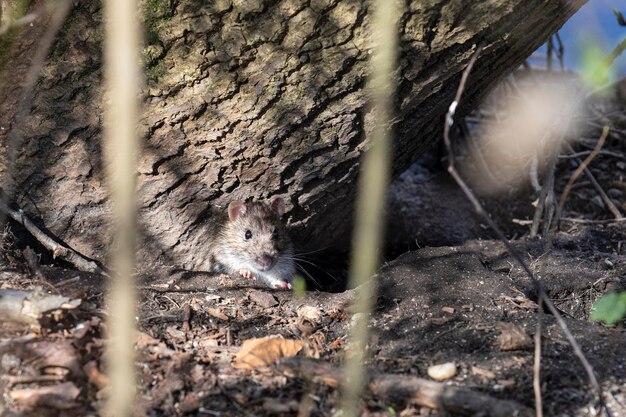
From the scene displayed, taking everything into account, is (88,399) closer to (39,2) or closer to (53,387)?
(53,387)

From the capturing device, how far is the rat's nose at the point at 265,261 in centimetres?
630

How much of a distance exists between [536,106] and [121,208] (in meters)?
5.11

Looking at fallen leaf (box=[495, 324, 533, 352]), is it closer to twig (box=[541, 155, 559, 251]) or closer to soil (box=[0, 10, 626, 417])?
soil (box=[0, 10, 626, 417])

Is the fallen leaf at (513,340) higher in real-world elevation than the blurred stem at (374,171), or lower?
lower

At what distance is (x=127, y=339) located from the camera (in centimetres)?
353

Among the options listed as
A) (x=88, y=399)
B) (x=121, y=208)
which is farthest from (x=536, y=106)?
(x=88, y=399)

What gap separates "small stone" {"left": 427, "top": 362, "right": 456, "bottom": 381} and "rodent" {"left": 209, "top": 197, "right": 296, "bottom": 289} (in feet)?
7.06

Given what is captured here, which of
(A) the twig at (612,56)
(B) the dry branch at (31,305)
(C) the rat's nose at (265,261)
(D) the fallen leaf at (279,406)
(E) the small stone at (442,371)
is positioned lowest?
(E) the small stone at (442,371)

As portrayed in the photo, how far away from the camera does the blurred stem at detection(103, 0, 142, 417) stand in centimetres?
329

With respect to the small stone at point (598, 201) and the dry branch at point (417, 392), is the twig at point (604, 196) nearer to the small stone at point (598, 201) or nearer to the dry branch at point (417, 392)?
the small stone at point (598, 201)

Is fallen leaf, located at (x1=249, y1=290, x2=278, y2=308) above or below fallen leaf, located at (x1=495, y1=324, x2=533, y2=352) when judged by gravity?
above

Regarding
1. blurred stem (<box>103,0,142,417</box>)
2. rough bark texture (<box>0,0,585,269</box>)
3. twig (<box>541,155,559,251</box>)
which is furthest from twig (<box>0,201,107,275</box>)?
twig (<box>541,155,559,251</box>)

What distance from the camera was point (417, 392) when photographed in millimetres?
3115

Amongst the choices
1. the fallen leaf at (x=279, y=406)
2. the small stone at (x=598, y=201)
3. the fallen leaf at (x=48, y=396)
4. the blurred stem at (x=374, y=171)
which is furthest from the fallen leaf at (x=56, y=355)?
the small stone at (x=598, y=201)
